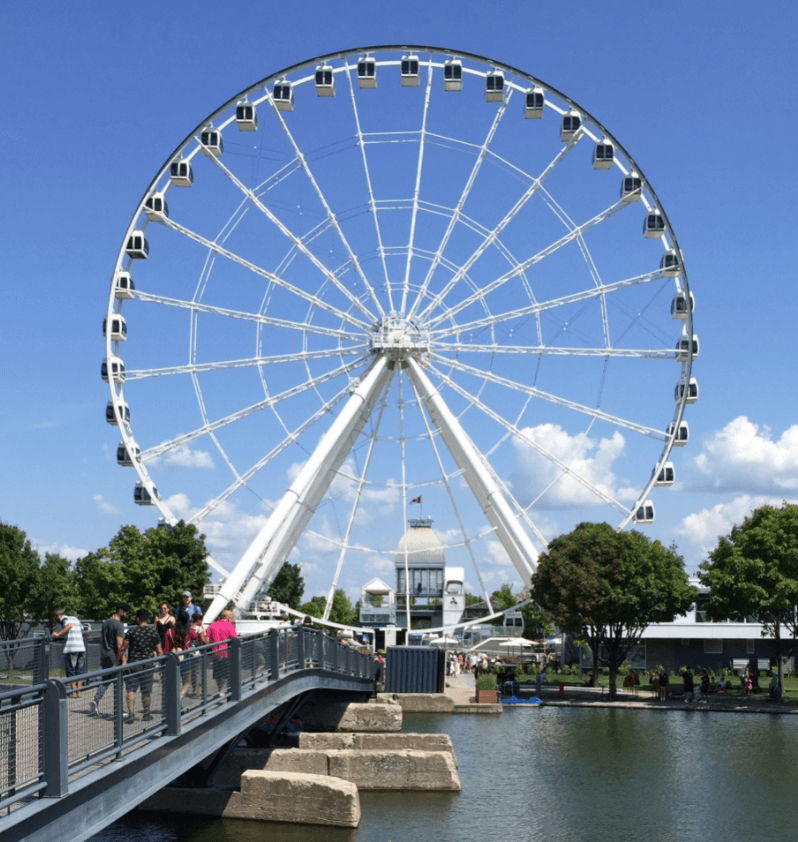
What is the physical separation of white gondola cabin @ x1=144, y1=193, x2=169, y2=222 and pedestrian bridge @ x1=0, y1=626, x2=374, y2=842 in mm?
28877

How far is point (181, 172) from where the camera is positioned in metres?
47.0

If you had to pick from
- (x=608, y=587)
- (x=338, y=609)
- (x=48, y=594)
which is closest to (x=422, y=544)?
(x=338, y=609)

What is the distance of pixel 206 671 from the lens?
17.0 m

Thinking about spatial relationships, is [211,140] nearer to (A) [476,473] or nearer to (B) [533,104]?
(B) [533,104]

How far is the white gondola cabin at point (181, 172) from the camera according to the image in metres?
47.0

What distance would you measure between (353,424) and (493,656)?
3434cm

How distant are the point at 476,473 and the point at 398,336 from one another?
267 inches

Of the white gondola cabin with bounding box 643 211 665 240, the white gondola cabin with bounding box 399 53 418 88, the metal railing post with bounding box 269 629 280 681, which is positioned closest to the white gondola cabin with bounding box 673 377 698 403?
the white gondola cabin with bounding box 643 211 665 240

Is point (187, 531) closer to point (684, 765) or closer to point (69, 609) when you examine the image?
point (69, 609)

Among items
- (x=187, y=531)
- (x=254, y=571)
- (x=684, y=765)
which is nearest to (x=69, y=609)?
(x=187, y=531)

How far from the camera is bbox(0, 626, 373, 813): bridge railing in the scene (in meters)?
10.9

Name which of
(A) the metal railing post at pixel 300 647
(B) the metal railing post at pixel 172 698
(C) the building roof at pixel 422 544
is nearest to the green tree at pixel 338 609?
(C) the building roof at pixel 422 544

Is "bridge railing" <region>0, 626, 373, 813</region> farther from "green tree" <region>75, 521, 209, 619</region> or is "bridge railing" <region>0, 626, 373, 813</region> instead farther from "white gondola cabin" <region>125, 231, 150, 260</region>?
"green tree" <region>75, 521, 209, 619</region>

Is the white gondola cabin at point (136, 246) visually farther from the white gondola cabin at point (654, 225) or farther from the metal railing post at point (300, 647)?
the metal railing post at point (300, 647)
